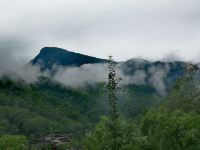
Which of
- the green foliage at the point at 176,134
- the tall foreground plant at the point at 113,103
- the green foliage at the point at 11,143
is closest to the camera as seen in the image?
the tall foreground plant at the point at 113,103

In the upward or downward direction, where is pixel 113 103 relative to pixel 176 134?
upward

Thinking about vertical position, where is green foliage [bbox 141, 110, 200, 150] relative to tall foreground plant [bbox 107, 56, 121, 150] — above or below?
below

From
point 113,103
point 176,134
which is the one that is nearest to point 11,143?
point 176,134

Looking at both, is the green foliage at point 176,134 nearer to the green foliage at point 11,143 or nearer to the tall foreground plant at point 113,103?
the green foliage at point 11,143

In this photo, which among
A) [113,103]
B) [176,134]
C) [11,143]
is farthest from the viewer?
[11,143]

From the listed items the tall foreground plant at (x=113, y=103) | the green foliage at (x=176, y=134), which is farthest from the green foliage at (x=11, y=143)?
the tall foreground plant at (x=113, y=103)

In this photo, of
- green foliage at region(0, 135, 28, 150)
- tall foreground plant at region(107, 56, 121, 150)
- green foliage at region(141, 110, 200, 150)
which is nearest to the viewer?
tall foreground plant at region(107, 56, 121, 150)

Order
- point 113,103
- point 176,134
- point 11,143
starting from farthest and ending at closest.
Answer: point 11,143
point 176,134
point 113,103

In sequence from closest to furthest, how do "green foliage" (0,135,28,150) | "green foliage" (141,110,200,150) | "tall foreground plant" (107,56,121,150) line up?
1. "tall foreground plant" (107,56,121,150)
2. "green foliage" (141,110,200,150)
3. "green foliage" (0,135,28,150)

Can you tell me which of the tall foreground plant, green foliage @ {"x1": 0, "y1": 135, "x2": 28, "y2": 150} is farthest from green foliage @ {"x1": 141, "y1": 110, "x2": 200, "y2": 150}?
the tall foreground plant

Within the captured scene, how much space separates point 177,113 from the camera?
511 feet

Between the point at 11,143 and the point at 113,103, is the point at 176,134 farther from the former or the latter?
the point at 11,143

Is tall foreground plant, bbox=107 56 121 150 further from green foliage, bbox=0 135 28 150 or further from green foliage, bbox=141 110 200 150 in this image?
green foliage, bbox=0 135 28 150

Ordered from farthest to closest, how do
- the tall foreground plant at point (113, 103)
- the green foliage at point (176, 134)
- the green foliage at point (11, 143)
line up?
the green foliage at point (11, 143) < the green foliage at point (176, 134) < the tall foreground plant at point (113, 103)
